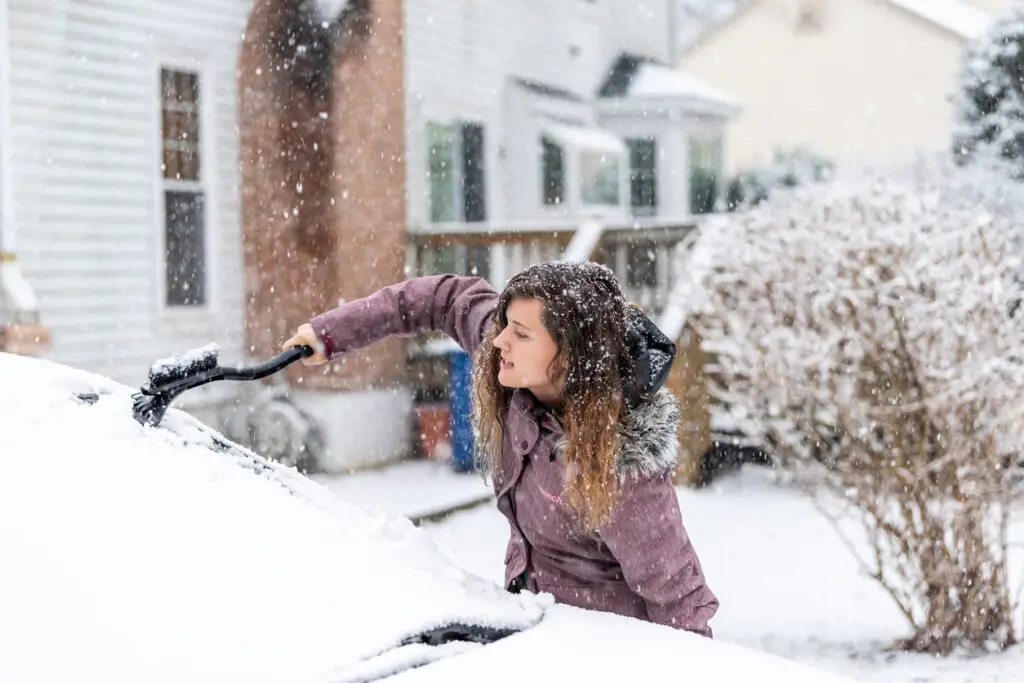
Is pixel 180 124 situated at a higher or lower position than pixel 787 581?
higher

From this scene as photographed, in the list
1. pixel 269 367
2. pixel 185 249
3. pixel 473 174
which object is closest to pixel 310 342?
pixel 269 367

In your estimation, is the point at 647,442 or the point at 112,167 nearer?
the point at 647,442

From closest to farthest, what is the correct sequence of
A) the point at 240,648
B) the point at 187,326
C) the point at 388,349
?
the point at 240,648, the point at 187,326, the point at 388,349

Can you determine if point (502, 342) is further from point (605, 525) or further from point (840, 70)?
point (840, 70)

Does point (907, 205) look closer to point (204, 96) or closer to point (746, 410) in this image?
point (746, 410)

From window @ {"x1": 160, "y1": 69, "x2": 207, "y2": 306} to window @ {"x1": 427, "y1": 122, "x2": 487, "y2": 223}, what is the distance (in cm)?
319

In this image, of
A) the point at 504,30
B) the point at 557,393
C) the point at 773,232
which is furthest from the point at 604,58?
the point at 557,393

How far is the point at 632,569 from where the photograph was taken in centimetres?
231

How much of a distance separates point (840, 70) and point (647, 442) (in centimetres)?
2614

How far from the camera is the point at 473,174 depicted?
13.3m

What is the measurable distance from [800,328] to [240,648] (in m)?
4.62

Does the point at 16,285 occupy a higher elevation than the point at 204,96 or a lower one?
lower

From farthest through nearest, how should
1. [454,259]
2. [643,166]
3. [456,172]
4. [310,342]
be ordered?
1. [643,166]
2. [456,172]
3. [454,259]
4. [310,342]

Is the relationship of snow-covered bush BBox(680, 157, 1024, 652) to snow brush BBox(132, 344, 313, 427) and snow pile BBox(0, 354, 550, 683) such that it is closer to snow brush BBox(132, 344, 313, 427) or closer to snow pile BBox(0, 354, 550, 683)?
snow pile BBox(0, 354, 550, 683)
